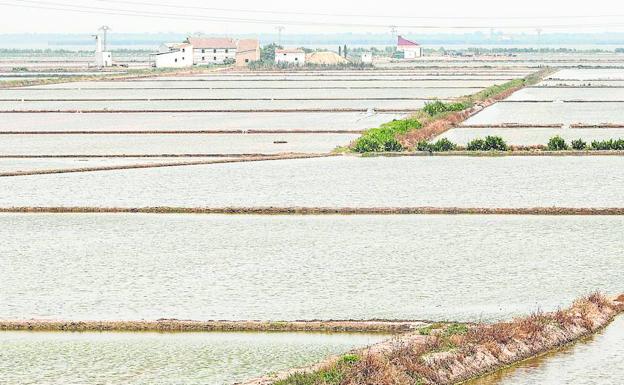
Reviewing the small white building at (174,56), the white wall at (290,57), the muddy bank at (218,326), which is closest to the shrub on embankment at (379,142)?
the muddy bank at (218,326)

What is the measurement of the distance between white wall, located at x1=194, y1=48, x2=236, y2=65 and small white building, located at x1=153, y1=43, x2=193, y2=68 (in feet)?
6.44

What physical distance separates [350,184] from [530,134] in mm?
8047

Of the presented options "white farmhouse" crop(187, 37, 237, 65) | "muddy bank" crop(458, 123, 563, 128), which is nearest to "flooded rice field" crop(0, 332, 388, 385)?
"muddy bank" crop(458, 123, 563, 128)

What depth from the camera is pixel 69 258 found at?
11.5 meters

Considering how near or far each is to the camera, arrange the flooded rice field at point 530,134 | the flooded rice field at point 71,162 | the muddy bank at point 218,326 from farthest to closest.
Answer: the flooded rice field at point 530,134, the flooded rice field at point 71,162, the muddy bank at point 218,326

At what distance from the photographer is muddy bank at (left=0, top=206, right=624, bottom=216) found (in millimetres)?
14070

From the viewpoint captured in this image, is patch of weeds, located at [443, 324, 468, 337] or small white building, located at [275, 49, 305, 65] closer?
patch of weeds, located at [443, 324, 468, 337]

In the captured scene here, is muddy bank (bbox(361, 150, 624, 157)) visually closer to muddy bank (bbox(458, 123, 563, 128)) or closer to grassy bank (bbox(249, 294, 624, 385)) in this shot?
muddy bank (bbox(458, 123, 563, 128))

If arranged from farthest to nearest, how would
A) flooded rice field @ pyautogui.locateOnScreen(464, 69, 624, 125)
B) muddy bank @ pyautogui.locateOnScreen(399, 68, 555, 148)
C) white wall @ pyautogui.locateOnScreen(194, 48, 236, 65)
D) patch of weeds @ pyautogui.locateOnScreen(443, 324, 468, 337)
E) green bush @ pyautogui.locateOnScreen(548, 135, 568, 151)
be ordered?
white wall @ pyautogui.locateOnScreen(194, 48, 236, 65) → flooded rice field @ pyautogui.locateOnScreen(464, 69, 624, 125) → muddy bank @ pyautogui.locateOnScreen(399, 68, 555, 148) → green bush @ pyautogui.locateOnScreen(548, 135, 568, 151) → patch of weeds @ pyautogui.locateOnScreen(443, 324, 468, 337)

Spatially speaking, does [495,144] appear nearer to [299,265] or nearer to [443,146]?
[443,146]

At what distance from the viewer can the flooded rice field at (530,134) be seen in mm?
22297

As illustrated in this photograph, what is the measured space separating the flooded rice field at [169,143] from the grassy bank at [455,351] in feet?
40.4

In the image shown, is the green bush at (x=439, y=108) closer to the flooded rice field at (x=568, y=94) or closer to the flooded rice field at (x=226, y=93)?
the flooded rice field at (x=568, y=94)

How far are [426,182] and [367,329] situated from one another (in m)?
8.14
